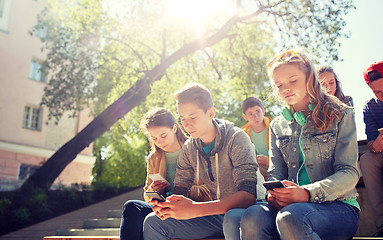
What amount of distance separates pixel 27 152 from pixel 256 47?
13.0 m

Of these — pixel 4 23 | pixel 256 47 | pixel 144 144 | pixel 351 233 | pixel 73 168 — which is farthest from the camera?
pixel 144 144

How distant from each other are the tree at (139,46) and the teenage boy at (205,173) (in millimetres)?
10522

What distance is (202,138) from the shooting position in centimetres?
287

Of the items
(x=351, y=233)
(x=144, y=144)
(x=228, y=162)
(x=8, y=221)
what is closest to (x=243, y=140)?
(x=228, y=162)

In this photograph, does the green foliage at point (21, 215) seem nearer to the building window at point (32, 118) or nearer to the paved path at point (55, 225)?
the paved path at point (55, 225)

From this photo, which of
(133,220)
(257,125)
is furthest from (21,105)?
(133,220)

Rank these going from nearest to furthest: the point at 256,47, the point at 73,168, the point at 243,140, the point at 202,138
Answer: the point at 243,140 → the point at 202,138 → the point at 256,47 → the point at 73,168

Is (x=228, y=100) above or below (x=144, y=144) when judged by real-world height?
above

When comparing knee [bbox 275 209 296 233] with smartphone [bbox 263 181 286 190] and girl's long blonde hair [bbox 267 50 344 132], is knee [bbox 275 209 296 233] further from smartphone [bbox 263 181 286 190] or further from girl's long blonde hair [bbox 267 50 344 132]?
girl's long blonde hair [bbox 267 50 344 132]

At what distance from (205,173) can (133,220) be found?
712mm

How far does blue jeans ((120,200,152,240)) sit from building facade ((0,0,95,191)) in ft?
54.6

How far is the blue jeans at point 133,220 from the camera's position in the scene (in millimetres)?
2975

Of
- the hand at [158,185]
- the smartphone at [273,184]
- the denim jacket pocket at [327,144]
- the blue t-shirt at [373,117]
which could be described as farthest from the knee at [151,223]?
the blue t-shirt at [373,117]

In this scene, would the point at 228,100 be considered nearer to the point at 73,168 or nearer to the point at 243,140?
the point at 73,168
